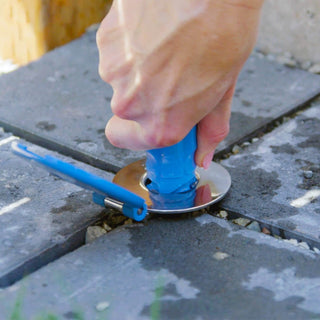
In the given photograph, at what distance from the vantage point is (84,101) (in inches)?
85.2

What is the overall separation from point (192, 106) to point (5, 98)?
1121 millimetres

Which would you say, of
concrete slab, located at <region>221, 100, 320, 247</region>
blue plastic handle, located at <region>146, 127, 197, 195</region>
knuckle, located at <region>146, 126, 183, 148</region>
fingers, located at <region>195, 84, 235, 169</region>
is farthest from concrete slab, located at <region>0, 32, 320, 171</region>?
knuckle, located at <region>146, 126, 183, 148</region>

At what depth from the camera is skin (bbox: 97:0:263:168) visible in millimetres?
1143

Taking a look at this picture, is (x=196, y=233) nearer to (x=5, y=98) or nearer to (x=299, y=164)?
(x=299, y=164)

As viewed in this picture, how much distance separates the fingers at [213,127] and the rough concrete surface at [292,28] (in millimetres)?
1137

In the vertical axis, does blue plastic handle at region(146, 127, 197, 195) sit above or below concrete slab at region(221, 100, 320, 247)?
above

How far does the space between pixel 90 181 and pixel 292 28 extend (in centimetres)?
141

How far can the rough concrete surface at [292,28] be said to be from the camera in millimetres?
2410

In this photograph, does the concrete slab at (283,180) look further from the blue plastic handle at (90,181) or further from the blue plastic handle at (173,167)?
the blue plastic handle at (90,181)

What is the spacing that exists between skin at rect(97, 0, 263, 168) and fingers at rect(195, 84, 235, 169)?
0.05 m

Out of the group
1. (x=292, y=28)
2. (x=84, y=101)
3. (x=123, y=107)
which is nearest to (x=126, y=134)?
(x=123, y=107)

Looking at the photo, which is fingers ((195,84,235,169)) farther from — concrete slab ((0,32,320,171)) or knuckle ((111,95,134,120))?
concrete slab ((0,32,320,171))

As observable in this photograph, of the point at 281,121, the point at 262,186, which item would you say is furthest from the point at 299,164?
the point at 281,121

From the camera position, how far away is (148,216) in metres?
1.52
